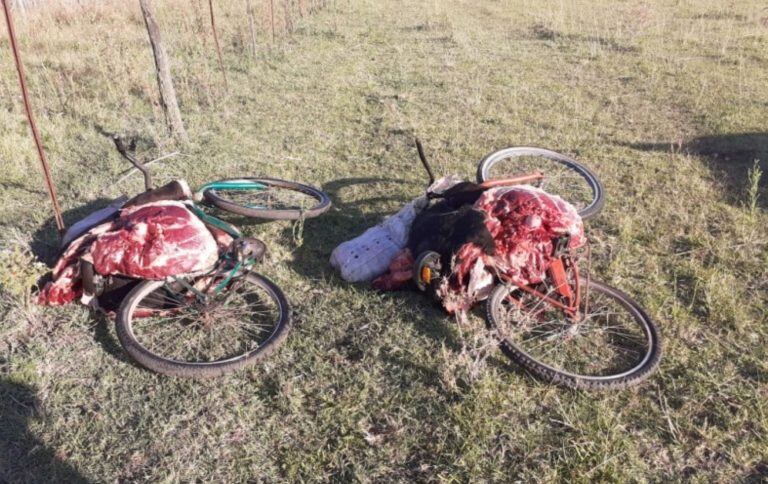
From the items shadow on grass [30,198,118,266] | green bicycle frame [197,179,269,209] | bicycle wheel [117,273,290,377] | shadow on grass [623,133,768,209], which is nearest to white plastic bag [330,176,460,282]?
bicycle wheel [117,273,290,377]

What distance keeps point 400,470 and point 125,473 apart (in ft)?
4.24

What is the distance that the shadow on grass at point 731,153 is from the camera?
5270mm

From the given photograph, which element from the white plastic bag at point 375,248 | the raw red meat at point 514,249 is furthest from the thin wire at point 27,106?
the raw red meat at point 514,249

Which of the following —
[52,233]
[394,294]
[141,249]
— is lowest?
[394,294]

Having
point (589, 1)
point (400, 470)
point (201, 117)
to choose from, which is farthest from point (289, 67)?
point (589, 1)

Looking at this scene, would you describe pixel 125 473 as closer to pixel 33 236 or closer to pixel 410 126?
pixel 33 236

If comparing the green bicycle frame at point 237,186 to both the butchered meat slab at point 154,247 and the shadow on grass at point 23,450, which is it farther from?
the shadow on grass at point 23,450

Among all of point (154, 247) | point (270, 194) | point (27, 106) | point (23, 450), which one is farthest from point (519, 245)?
point (27, 106)

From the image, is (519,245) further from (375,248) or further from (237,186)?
Result: (237,186)

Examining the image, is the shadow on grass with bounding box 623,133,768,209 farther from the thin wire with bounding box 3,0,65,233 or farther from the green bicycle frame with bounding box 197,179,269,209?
the thin wire with bounding box 3,0,65,233

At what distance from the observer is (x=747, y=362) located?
10.5ft

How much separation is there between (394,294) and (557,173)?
2556 mm

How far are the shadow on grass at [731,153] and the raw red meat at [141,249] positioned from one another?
467 centimetres

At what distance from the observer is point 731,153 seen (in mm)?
5973
